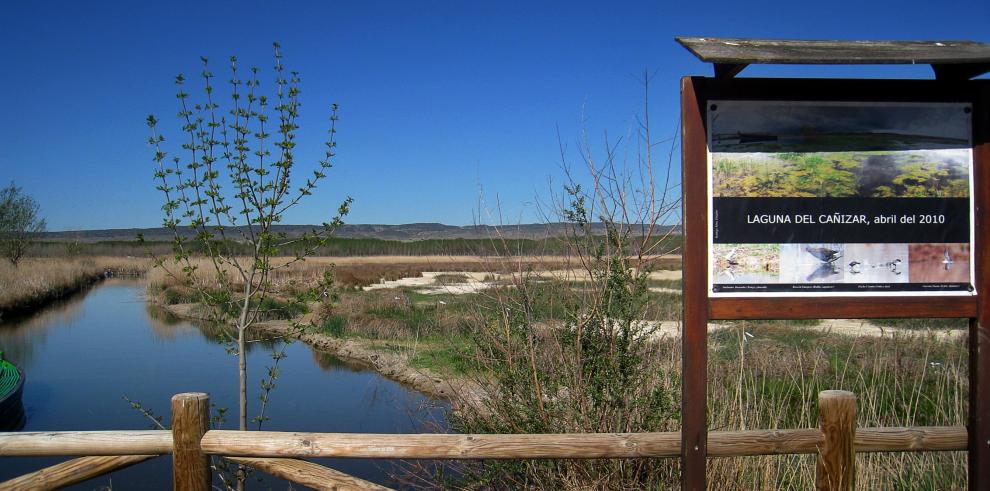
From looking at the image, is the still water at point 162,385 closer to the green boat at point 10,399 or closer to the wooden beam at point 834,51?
the green boat at point 10,399

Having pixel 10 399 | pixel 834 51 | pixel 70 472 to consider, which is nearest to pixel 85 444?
pixel 70 472

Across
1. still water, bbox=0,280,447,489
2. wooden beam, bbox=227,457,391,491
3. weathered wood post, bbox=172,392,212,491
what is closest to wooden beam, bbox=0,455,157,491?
weathered wood post, bbox=172,392,212,491

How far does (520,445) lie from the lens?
3.47 metres

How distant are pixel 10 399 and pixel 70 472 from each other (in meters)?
12.0

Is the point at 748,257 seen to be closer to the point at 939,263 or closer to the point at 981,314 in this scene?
the point at 939,263

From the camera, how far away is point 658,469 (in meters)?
5.23

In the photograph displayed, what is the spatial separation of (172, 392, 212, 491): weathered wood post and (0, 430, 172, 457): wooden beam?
0.08 m

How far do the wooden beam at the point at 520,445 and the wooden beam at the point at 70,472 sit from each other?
42cm

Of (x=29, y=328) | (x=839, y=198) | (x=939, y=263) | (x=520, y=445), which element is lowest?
(x=29, y=328)

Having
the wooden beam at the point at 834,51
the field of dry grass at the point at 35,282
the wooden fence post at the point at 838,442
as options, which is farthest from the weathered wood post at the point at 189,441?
the field of dry grass at the point at 35,282

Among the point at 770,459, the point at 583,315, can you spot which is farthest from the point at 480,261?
the point at 770,459

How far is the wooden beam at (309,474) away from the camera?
3486mm

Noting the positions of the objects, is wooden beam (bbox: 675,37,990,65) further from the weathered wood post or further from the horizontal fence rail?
the weathered wood post


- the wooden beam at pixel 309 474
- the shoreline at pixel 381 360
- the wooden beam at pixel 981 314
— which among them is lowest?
the shoreline at pixel 381 360
